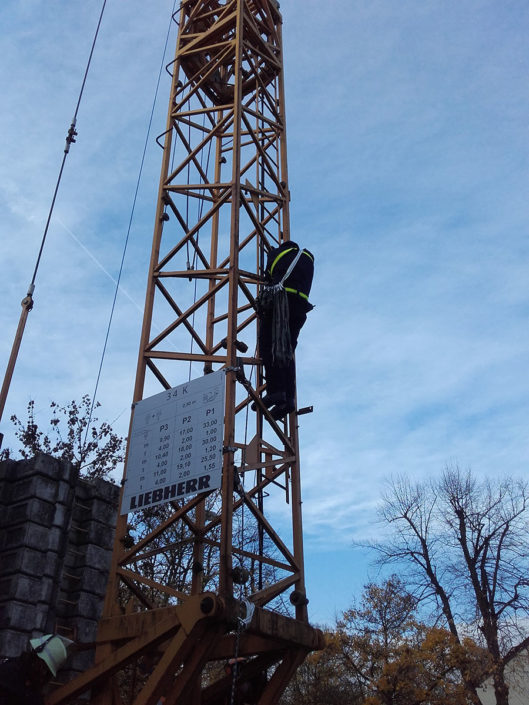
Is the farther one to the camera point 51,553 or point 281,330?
point 281,330

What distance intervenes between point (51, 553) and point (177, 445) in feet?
5.66

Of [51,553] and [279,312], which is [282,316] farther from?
[51,553]

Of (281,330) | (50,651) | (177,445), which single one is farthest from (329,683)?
(50,651)

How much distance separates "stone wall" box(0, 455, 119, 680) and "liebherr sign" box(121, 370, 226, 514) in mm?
566

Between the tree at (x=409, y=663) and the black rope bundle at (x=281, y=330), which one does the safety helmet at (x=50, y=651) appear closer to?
the black rope bundle at (x=281, y=330)

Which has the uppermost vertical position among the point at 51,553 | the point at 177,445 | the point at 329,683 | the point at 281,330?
the point at 281,330

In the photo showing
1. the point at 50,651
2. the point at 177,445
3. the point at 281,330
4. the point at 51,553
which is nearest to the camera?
the point at 50,651

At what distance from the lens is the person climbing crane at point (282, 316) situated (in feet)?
28.8

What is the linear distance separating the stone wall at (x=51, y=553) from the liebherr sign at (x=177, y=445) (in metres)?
0.57

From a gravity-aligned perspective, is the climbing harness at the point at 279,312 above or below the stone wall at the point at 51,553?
above

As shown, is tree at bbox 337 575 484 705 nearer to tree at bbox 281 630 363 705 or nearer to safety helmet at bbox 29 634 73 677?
tree at bbox 281 630 363 705

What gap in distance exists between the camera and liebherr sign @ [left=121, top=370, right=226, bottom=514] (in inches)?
289

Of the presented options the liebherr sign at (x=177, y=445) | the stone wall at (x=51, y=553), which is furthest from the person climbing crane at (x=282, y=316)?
the stone wall at (x=51, y=553)

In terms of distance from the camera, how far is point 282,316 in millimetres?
8812
